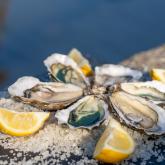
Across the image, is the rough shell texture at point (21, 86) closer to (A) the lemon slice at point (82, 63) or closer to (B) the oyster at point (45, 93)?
(B) the oyster at point (45, 93)

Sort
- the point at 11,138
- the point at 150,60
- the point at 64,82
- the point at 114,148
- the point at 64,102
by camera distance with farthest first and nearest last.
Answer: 1. the point at 150,60
2. the point at 64,82
3. the point at 64,102
4. the point at 11,138
5. the point at 114,148

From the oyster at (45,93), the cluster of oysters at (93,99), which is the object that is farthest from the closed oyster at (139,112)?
the oyster at (45,93)

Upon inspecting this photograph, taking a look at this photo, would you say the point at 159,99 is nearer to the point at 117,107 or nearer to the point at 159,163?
the point at 117,107

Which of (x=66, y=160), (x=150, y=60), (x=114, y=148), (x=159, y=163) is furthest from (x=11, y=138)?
(x=150, y=60)

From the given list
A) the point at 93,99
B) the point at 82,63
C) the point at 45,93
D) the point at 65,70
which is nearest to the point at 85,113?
the point at 93,99

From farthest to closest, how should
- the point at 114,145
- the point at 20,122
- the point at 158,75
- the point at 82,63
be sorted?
1. the point at 82,63
2. the point at 158,75
3. the point at 20,122
4. the point at 114,145

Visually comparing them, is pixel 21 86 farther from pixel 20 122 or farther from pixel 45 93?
pixel 20 122

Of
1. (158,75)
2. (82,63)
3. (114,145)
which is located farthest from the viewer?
(82,63)
